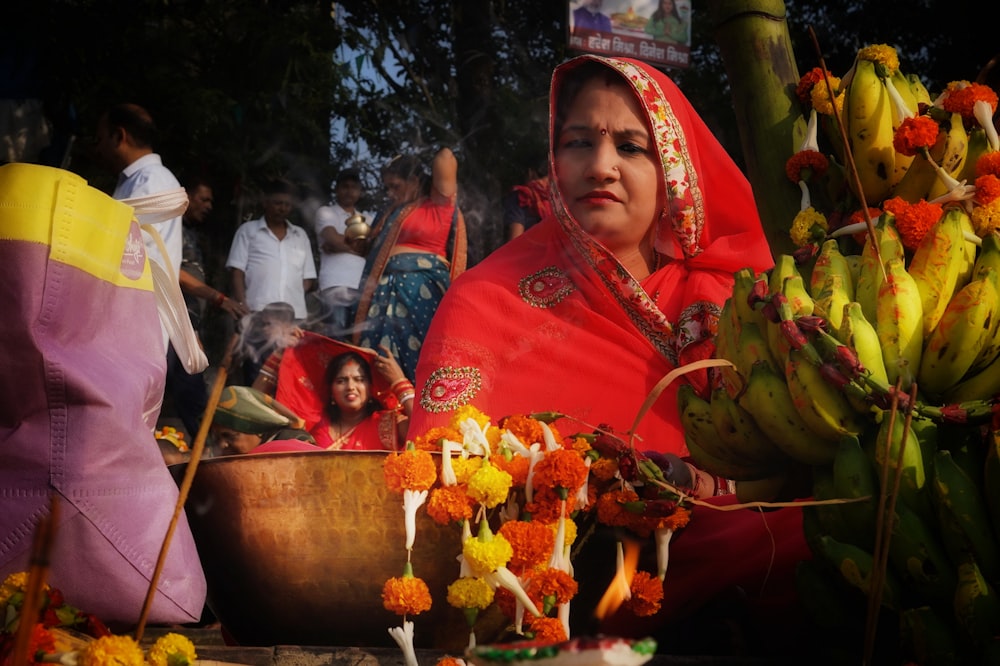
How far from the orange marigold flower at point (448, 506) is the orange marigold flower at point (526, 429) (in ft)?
0.58

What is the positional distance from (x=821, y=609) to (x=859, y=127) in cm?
104

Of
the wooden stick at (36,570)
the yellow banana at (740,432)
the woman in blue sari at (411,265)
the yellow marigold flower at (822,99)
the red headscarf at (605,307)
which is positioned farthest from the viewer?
the woman in blue sari at (411,265)

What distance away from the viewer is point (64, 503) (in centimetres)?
180

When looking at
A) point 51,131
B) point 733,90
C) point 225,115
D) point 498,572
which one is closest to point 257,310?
point 51,131

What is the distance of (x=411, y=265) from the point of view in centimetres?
595

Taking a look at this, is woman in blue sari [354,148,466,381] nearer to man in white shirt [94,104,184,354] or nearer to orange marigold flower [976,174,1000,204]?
man in white shirt [94,104,184,354]

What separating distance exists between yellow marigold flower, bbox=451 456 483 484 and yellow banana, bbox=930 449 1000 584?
2.39 ft

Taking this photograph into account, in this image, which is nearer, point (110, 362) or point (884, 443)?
point (884, 443)

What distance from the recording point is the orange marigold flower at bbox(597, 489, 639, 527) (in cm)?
183

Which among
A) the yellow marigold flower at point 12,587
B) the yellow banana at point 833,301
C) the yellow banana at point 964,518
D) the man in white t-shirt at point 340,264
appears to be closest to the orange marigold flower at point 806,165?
the yellow banana at point 833,301

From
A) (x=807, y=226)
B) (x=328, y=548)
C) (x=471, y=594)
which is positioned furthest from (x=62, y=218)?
(x=807, y=226)

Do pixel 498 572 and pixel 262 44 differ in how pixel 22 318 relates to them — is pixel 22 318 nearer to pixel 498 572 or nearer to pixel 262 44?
pixel 498 572

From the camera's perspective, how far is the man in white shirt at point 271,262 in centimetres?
633

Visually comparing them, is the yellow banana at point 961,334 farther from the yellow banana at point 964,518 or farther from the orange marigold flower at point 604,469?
the orange marigold flower at point 604,469
